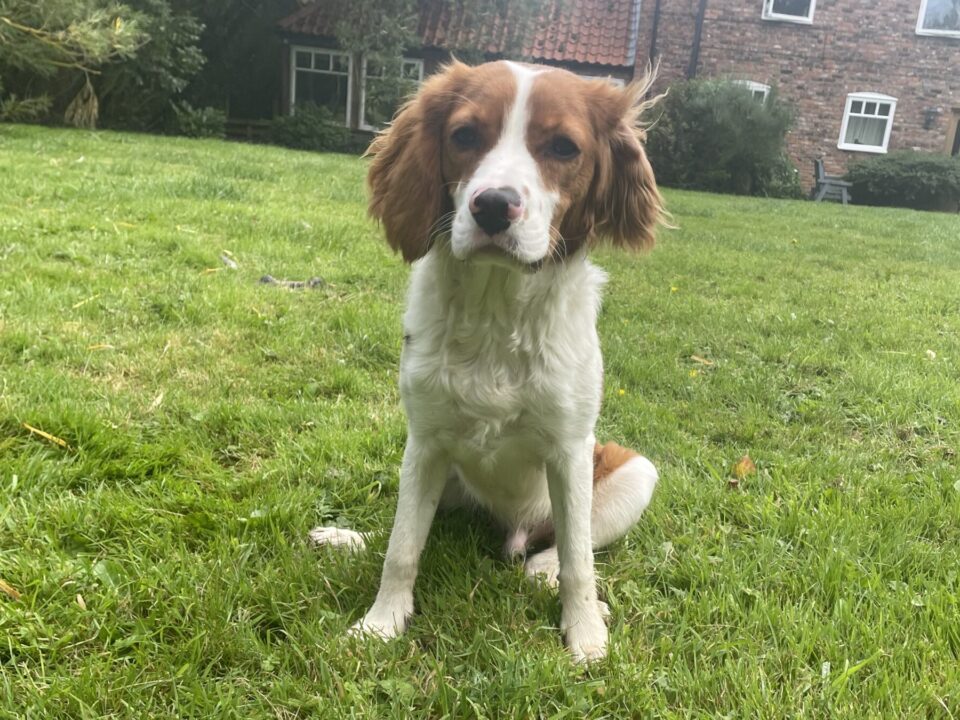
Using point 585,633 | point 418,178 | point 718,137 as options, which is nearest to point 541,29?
point 718,137

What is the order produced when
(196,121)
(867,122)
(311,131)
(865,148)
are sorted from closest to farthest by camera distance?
(196,121) → (311,131) → (867,122) → (865,148)

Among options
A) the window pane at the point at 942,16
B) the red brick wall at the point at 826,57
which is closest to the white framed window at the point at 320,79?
the red brick wall at the point at 826,57

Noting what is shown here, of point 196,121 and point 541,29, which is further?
point 541,29

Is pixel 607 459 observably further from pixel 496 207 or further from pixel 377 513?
pixel 496 207

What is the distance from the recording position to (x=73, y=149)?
10.1 metres

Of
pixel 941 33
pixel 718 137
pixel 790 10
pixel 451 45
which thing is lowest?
pixel 718 137

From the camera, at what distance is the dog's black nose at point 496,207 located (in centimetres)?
172

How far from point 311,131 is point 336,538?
17.8 metres

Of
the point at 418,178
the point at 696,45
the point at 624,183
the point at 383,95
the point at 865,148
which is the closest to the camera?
the point at 418,178

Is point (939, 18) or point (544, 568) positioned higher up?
point (939, 18)

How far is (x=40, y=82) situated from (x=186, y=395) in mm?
15407

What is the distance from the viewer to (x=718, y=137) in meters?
17.1

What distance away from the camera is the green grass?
1659 millimetres

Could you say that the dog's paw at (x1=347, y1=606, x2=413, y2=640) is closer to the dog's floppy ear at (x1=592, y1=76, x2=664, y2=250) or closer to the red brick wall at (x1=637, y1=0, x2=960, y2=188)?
the dog's floppy ear at (x1=592, y1=76, x2=664, y2=250)
